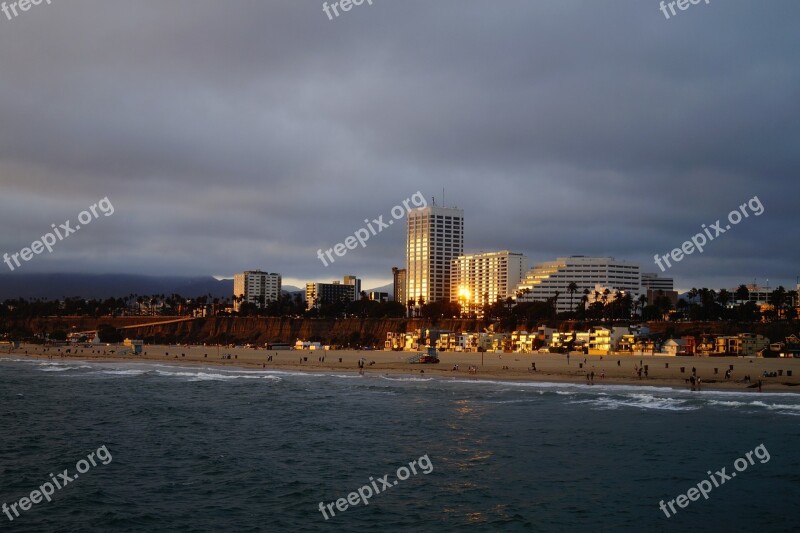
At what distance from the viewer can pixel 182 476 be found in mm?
31078

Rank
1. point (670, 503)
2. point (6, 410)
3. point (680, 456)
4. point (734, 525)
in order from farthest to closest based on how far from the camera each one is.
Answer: point (6, 410) < point (680, 456) < point (670, 503) < point (734, 525)

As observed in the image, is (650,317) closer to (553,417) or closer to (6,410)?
(553,417)

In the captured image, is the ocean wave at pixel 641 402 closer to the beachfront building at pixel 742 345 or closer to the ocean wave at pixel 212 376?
the ocean wave at pixel 212 376

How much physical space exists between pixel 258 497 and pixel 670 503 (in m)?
15.9

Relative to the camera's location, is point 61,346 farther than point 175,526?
Yes

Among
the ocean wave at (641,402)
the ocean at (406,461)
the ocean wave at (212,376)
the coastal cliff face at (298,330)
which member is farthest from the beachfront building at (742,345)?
the coastal cliff face at (298,330)

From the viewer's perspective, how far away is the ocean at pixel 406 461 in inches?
980

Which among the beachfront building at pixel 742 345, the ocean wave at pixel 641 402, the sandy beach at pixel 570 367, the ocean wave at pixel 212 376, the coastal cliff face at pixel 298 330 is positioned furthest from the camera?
the coastal cliff face at pixel 298 330

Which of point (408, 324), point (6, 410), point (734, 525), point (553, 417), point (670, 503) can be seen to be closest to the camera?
point (734, 525)

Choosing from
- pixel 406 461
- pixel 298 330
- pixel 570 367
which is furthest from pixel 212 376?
pixel 298 330

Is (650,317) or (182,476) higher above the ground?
(650,317)

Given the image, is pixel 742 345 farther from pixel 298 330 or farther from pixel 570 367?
pixel 298 330

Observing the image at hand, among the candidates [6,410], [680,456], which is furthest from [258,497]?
[6,410]

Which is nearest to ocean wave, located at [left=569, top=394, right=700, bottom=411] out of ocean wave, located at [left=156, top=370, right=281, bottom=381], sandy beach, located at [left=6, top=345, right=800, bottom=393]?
sandy beach, located at [left=6, top=345, right=800, bottom=393]
